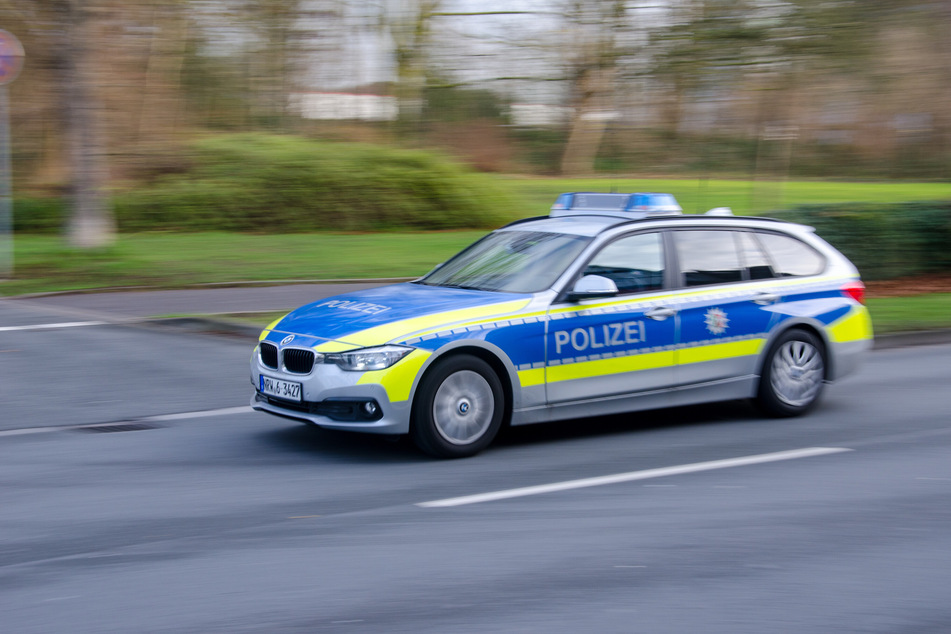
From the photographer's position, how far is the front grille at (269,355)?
7.00 m

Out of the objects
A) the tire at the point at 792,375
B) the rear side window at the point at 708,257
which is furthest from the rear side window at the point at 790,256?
the tire at the point at 792,375

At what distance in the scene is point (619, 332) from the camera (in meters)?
7.31

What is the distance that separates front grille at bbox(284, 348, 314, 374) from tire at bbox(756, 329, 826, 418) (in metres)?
3.50

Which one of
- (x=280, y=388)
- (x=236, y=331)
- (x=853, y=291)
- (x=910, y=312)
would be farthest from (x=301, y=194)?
(x=280, y=388)

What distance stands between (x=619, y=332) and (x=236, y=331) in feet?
19.7

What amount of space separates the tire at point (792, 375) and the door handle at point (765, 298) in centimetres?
28

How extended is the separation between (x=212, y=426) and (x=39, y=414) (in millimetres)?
1482

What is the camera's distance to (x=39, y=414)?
27.1ft

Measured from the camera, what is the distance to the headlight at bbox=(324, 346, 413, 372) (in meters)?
6.50

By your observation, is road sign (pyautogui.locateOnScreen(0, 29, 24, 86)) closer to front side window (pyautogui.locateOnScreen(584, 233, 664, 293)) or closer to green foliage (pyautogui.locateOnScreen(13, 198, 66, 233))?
green foliage (pyautogui.locateOnScreen(13, 198, 66, 233))

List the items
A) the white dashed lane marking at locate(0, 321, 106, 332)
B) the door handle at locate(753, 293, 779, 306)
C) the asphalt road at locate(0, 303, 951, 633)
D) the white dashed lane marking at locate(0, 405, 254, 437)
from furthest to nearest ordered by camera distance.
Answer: the white dashed lane marking at locate(0, 321, 106, 332), the door handle at locate(753, 293, 779, 306), the white dashed lane marking at locate(0, 405, 254, 437), the asphalt road at locate(0, 303, 951, 633)

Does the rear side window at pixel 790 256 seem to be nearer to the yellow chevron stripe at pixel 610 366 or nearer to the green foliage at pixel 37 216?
the yellow chevron stripe at pixel 610 366

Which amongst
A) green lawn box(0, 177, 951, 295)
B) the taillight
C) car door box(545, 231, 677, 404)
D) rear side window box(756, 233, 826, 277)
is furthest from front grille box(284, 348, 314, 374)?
green lawn box(0, 177, 951, 295)

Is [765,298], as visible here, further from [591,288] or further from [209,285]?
[209,285]
